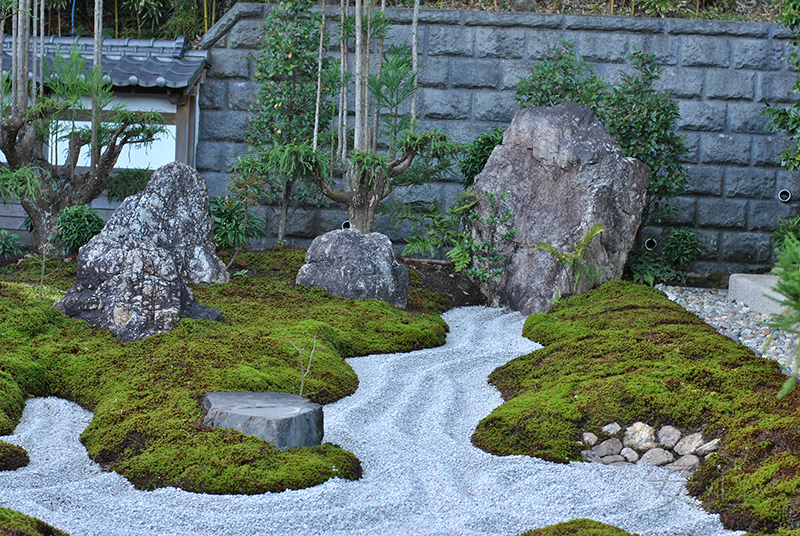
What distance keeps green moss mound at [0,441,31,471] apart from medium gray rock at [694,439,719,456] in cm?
299

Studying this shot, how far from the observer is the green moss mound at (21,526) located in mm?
2225

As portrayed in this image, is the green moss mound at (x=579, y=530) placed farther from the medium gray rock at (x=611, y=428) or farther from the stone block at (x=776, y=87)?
the stone block at (x=776, y=87)

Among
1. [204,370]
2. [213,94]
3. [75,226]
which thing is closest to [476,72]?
[213,94]

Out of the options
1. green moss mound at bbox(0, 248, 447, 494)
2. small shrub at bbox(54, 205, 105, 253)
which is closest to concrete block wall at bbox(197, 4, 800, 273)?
small shrub at bbox(54, 205, 105, 253)

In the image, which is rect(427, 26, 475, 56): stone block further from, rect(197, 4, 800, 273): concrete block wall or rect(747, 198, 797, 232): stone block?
rect(747, 198, 797, 232): stone block

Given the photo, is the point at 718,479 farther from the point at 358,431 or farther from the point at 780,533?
the point at 358,431

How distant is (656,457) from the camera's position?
11.2 ft

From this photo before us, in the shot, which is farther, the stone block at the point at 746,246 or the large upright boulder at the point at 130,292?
the stone block at the point at 746,246

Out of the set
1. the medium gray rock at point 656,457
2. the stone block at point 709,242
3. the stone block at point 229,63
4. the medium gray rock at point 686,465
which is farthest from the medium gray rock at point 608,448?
the stone block at point 229,63

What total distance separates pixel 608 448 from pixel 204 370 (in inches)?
83.8

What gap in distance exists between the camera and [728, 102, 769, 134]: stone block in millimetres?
8258

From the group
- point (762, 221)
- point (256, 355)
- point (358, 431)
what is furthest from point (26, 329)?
point (762, 221)

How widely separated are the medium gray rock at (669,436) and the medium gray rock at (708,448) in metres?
0.11

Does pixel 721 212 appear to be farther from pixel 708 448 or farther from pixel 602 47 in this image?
pixel 708 448
